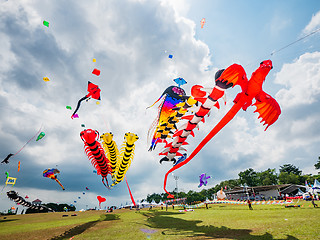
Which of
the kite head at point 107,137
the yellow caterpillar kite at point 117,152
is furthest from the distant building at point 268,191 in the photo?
the kite head at point 107,137

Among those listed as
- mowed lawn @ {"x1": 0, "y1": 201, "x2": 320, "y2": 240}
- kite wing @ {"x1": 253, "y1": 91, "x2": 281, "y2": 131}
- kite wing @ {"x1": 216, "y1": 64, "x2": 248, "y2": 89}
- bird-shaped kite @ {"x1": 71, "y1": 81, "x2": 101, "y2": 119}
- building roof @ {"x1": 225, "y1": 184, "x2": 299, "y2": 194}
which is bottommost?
mowed lawn @ {"x1": 0, "y1": 201, "x2": 320, "y2": 240}

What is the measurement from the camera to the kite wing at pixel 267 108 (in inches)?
309

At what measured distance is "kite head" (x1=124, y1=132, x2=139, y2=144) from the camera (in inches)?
559

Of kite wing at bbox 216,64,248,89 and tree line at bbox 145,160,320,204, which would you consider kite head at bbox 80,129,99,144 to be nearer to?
kite wing at bbox 216,64,248,89

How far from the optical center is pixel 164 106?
37.5 ft

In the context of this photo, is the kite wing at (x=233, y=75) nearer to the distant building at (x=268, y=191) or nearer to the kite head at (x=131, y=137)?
the kite head at (x=131, y=137)

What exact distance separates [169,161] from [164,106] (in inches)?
146

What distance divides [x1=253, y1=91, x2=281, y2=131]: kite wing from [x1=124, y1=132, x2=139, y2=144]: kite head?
923cm

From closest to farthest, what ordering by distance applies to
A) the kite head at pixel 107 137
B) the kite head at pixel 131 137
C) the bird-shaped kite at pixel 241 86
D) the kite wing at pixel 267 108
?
the bird-shaped kite at pixel 241 86 < the kite wing at pixel 267 108 < the kite head at pixel 107 137 < the kite head at pixel 131 137

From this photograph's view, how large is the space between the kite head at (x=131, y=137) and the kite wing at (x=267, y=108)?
9231 millimetres

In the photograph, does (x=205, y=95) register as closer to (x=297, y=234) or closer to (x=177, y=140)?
(x=177, y=140)

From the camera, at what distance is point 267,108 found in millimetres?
8039

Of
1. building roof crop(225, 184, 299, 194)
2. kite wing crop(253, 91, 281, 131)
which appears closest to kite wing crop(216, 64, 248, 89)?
kite wing crop(253, 91, 281, 131)

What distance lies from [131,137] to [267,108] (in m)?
9.81
